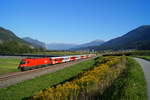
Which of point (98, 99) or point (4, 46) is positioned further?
point (4, 46)

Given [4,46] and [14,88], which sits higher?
[4,46]

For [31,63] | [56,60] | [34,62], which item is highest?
[34,62]

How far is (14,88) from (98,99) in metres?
11.6

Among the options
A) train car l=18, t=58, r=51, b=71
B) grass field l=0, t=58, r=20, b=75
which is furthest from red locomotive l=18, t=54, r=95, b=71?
grass field l=0, t=58, r=20, b=75

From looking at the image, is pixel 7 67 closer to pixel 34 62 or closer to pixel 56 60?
pixel 34 62

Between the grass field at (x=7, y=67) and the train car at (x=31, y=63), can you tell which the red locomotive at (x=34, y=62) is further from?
the grass field at (x=7, y=67)

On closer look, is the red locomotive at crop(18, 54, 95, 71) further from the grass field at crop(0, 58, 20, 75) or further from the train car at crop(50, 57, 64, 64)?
the grass field at crop(0, 58, 20, 75)

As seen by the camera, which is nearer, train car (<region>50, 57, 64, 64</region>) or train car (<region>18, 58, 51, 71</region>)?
train car (<region>18, 58, 51, 71</region>)

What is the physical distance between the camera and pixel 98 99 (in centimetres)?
1015

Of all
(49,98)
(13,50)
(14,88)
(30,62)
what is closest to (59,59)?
(30,62)

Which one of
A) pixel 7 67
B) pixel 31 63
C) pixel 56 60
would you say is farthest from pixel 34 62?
pixel 56 60

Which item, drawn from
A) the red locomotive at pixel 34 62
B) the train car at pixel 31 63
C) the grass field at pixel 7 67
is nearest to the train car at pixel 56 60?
the red locomotive at pixel 34 62

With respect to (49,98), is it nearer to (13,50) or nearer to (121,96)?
(121,96)

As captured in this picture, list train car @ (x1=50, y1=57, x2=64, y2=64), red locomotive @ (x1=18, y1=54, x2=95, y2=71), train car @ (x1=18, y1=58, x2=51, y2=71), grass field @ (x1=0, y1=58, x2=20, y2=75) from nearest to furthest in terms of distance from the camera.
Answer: grass field @ (x1=0, y1=58, x2=20, y2=75) → train car @ (x1=18, y1=58, x2=51, y2=71) → red locomotive @ (x1=18, y1=54, x2=95, y2=71) → train car @ (x1=50, y1=57, x2=64, y2=64)
